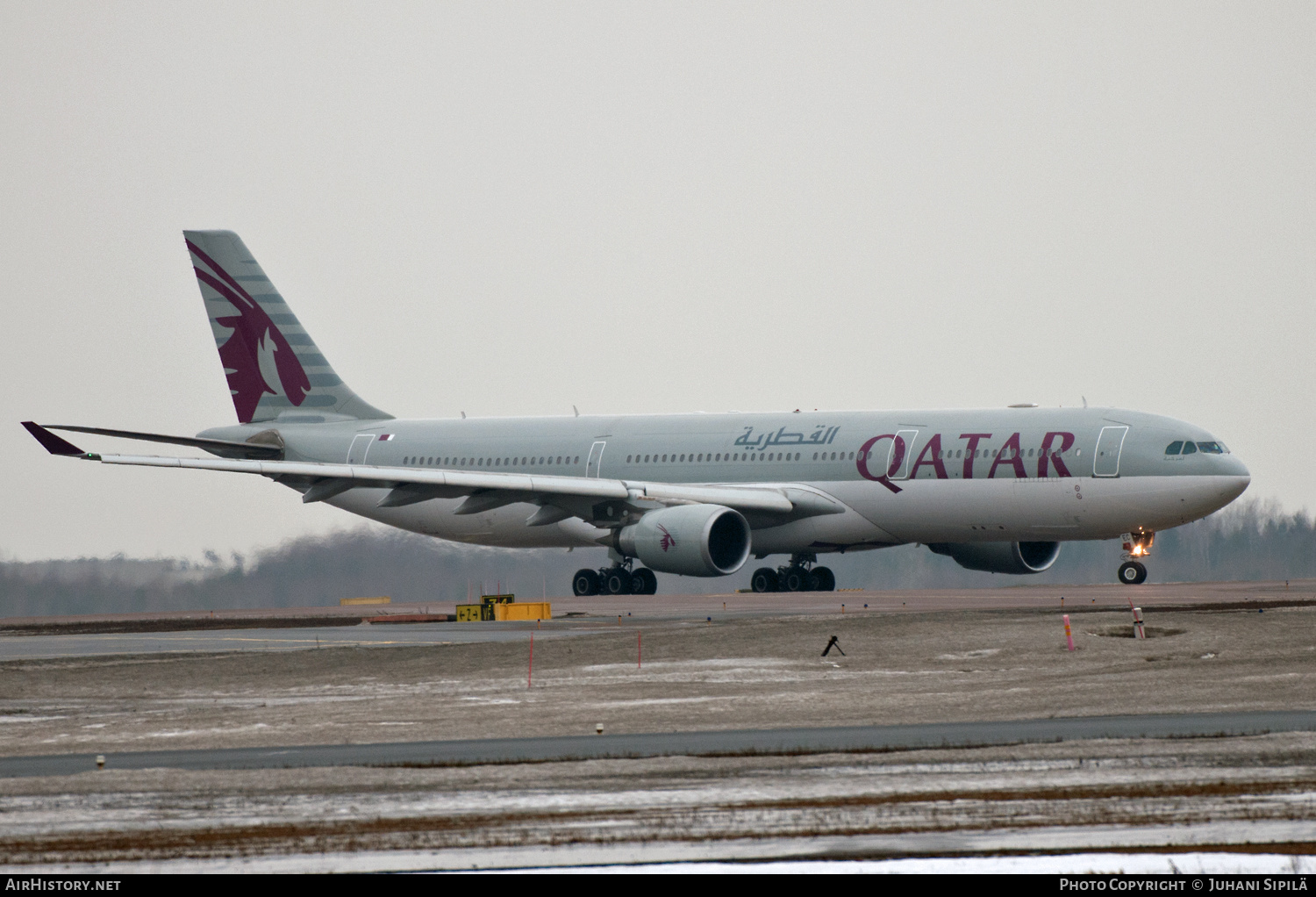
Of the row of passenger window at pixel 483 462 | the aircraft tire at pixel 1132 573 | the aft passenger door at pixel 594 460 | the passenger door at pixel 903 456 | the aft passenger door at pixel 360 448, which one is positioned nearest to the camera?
the passenger door at pixel 903 456

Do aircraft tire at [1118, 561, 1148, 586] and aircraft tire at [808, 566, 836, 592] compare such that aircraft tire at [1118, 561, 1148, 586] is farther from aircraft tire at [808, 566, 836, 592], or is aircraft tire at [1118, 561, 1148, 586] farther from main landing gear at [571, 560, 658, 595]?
main landing gear at [571, 560, 658, 595]

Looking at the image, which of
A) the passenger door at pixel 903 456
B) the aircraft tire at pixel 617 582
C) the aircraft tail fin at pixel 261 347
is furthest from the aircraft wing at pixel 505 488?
the aircraft tail fin at pixel 261 347

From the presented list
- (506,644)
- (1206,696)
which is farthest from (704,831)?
(506,644)

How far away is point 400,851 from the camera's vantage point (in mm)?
9953

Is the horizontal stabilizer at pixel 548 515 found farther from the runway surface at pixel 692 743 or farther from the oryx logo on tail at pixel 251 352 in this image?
the runway surface at pixel 692 743

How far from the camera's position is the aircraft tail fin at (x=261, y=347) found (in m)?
52.8

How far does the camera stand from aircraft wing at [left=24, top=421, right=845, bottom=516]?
4219 cm

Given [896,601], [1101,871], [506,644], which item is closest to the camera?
[1101,871]

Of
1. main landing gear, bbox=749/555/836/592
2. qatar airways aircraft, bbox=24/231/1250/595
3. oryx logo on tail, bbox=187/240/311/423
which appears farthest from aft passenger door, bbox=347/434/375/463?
main landing gear, bbox=749/555/836/592

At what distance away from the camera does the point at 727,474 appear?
148ft

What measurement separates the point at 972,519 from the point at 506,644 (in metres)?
16.4

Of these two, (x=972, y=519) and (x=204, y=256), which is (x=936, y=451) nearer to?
(x=972, y=519)

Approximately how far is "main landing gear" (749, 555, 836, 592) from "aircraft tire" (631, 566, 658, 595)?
10.3 feet

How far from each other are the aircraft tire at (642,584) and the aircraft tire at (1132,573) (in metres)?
11.3
